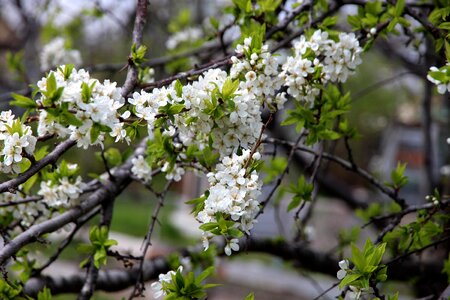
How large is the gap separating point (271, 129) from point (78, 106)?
272cm

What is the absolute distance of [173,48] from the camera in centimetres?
400

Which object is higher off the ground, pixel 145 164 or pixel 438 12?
pixel 438 12

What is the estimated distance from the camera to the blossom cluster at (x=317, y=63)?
5.46 feet

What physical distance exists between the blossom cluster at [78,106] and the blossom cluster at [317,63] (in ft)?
1.93

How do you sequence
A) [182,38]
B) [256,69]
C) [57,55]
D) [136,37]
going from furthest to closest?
[182,38] → [57,55] → [136,37] → [256,69]

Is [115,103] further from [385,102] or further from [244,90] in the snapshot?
[385,102]

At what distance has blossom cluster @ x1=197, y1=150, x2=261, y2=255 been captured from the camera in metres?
1.34

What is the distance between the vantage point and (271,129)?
389 cm

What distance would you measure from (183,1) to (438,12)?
19.2 ft

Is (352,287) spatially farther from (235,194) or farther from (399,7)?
(399,7)

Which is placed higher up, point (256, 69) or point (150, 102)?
point (256, 69)

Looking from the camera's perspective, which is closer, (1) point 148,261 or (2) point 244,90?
(2) point 244,90

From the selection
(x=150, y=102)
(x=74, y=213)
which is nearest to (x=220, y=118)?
(x=150, y=102)

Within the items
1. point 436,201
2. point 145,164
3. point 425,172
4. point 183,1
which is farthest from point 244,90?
point 183,1
